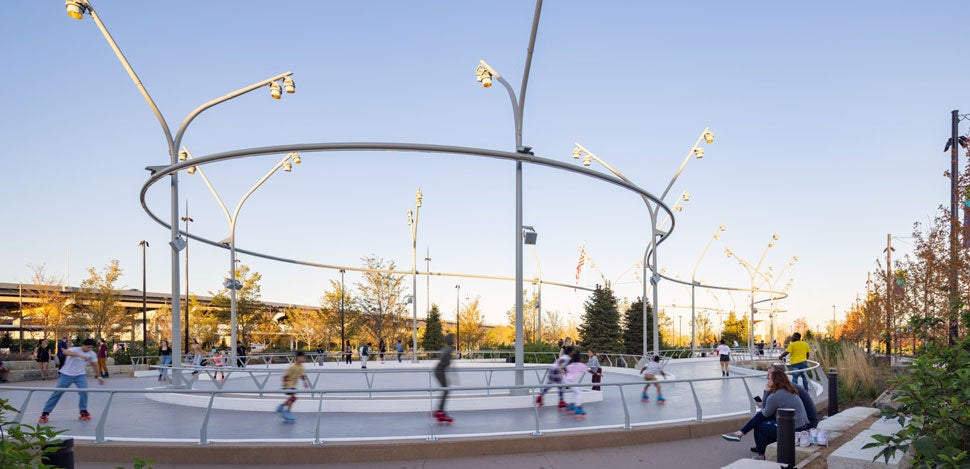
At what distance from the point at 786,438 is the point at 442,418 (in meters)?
6.14

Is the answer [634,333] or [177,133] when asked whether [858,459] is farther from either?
[634,333]

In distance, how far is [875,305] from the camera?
33.6 m

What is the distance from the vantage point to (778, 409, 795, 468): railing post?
7.75m

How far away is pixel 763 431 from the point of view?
9.30 meters

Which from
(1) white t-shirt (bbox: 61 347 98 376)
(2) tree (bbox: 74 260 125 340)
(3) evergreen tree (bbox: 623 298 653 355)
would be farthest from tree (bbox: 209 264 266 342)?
(1) white t-shirt (bbox: 61 347 98 376)

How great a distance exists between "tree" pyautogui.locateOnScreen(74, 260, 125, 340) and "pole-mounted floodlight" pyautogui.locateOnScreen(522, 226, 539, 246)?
142ft

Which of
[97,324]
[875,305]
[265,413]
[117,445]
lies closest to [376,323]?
[97,324]

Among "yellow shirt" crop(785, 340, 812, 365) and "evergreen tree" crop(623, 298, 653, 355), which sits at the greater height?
"yellow shirt" crop(785, 340, 812, 365)

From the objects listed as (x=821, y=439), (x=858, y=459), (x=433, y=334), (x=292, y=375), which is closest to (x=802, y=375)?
(x=821, y=439)

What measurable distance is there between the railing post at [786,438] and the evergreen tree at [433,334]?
44.2 metres

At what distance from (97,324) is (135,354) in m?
12.3

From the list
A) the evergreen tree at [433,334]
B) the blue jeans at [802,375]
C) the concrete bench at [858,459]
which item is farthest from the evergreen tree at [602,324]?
the concrete bench at [858,459]

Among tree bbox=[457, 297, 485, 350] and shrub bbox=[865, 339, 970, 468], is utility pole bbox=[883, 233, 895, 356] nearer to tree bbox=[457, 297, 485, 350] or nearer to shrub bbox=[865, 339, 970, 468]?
shrub bbox=[865, 339, 970, 468]

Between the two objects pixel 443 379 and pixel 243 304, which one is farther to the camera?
pixel 243 304
